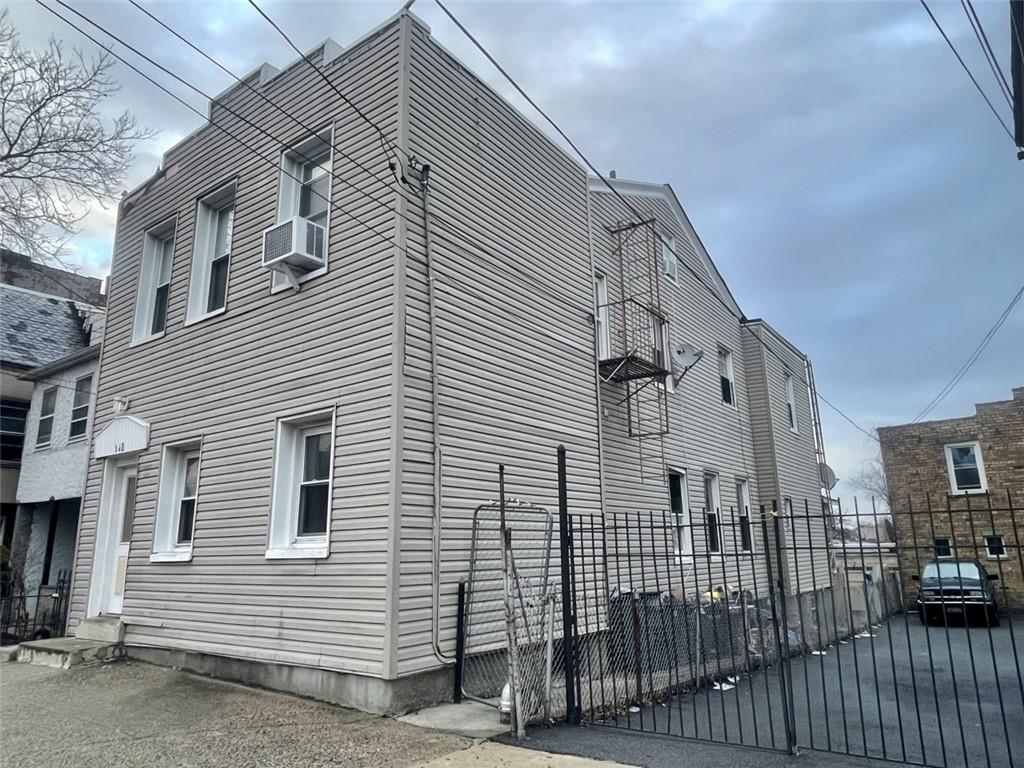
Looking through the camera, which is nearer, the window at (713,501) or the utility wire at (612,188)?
the utility wire at (612,188)

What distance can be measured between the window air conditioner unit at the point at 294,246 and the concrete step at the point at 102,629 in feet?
17.1

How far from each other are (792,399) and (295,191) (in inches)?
612

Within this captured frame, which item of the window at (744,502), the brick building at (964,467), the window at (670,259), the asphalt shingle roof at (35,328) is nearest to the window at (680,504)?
the window at (744,502)

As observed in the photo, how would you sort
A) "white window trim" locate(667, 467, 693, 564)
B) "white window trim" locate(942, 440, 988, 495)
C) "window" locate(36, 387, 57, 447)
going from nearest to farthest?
"white window trim" locate(667, 467, 693, 564) → "window" locate(36, 387, 57, 447) → "white window trim" locate(942, 440, 988, 495)

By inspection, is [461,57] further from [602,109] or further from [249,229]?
[249,229]

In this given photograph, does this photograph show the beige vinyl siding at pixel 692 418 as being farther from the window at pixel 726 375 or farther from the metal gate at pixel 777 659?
the metal gate at pixel 777 659

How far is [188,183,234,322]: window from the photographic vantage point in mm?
9320

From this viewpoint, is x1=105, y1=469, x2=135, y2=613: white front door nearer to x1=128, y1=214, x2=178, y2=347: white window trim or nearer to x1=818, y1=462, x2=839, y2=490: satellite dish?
x1=128, y1=214, x2=178, y2=347: white window trim

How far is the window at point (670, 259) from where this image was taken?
14.3 m

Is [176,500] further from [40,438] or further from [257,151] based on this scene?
[40,438]

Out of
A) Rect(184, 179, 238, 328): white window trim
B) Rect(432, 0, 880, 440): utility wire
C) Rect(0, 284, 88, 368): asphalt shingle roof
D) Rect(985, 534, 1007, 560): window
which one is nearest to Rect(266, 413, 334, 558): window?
Rect(184, 179, 238, 328): white window trim

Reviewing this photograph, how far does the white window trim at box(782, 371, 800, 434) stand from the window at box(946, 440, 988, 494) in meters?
4.85

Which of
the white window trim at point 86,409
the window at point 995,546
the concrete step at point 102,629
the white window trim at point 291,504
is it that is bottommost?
the concrete step at point 102,629

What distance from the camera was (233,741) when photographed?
5.31 meters
